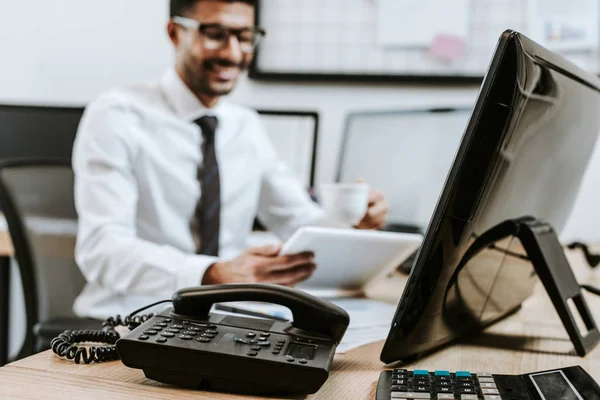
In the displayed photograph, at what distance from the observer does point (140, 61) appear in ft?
6.89

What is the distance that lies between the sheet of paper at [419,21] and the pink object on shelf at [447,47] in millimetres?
11

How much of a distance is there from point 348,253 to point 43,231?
0.89 metres

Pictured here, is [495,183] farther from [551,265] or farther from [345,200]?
[345,200]

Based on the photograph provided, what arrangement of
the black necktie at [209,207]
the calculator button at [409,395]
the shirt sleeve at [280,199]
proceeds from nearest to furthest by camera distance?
the calculator button at [409,395] → the black necktie at [209,207] → the shirt sleeve at [280,199]

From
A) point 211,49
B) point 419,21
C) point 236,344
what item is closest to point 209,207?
point 211,49

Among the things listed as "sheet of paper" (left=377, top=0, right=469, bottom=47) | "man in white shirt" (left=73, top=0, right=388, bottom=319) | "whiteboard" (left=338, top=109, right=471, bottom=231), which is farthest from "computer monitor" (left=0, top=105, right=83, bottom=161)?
"sheet of paper" (left=377, top=0, right=469, bottom=47)

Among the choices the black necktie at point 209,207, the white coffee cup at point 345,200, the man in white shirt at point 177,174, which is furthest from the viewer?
the black necktie at point 209,207

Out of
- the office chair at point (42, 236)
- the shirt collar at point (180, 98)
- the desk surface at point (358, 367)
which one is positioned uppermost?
the shirt collar at point (180, 98)

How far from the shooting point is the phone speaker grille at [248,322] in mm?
568

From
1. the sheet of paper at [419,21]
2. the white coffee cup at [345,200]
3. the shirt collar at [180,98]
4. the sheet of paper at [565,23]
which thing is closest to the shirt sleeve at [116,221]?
the shirt collar at [180,98]

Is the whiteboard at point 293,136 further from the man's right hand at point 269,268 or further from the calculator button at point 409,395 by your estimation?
the calculator button at point 409,395

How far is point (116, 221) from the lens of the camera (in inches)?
52.3

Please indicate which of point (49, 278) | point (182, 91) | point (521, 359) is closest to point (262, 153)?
point (182, 91)

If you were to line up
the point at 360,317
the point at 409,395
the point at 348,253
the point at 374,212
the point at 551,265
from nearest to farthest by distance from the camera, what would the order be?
the point at 409,395, the point at 551,265, the point at 360,317, the point at 348,253, the point at 374,212
